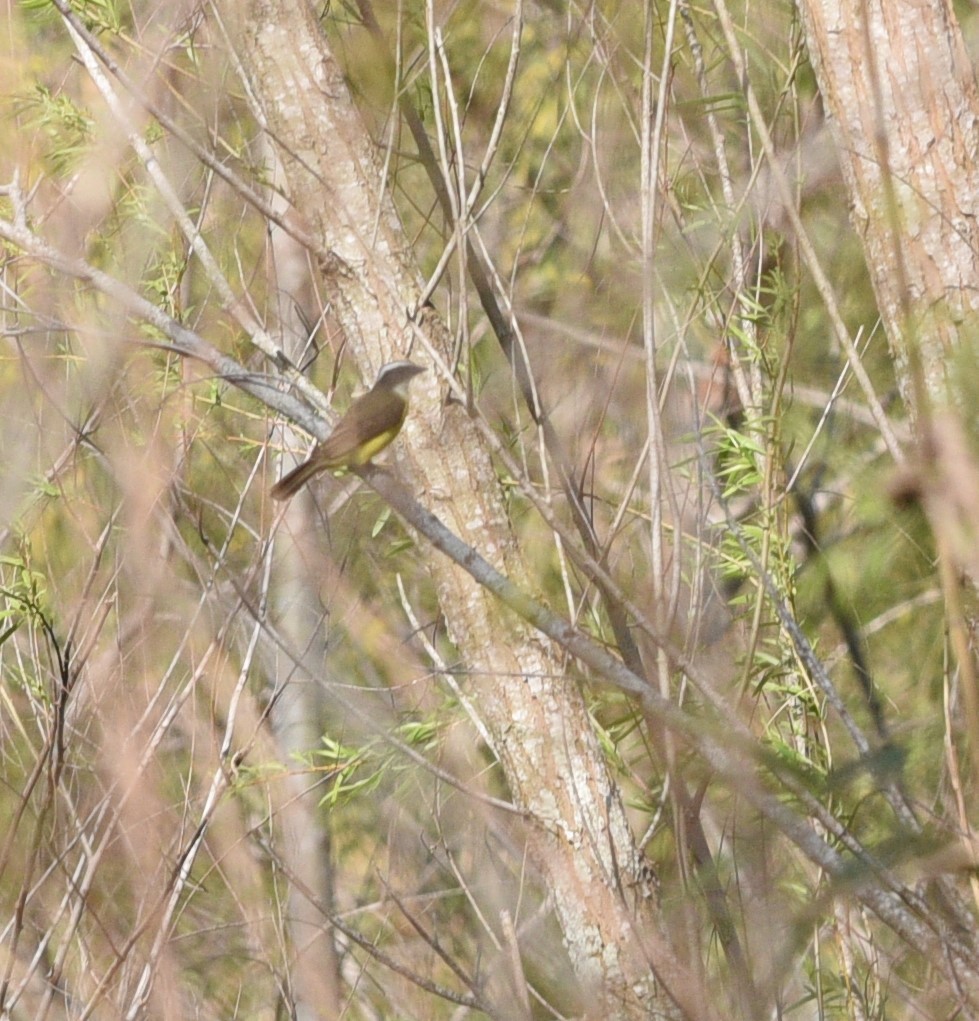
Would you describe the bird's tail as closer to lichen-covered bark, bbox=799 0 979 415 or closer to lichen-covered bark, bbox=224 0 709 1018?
lichen-covered bark, bbox=224 0 709 1018

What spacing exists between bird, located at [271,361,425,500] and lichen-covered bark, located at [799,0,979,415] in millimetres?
1095

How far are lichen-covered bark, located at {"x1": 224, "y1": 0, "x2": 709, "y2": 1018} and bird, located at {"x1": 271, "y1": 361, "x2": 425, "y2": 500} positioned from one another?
8 cm

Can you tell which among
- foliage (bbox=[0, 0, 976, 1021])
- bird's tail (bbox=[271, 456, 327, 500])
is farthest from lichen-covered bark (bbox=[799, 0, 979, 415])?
bird's tail (bbox=[271, 456, 327, 500])

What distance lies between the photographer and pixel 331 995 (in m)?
4.12

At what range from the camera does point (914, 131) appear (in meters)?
2.91

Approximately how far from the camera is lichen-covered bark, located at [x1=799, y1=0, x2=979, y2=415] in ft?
9.18

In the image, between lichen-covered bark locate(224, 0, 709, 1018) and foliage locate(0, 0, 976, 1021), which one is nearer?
foliage locate(0, 0, 976, 1021)

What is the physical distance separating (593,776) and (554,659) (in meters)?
0.28

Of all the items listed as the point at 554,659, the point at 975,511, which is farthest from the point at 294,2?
the point at 975,511

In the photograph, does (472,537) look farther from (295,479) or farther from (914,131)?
(914,131)

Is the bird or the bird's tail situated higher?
the bird

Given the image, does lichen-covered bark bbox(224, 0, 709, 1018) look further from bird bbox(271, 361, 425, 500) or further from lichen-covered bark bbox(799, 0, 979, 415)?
lichen-covered bark bbox(799, 0, 979, 415)

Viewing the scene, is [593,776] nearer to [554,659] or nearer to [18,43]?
A: [554,659]

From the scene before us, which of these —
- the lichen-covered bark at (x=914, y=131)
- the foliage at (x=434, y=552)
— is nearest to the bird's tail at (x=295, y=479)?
the foliage at (x=434, y=552)
